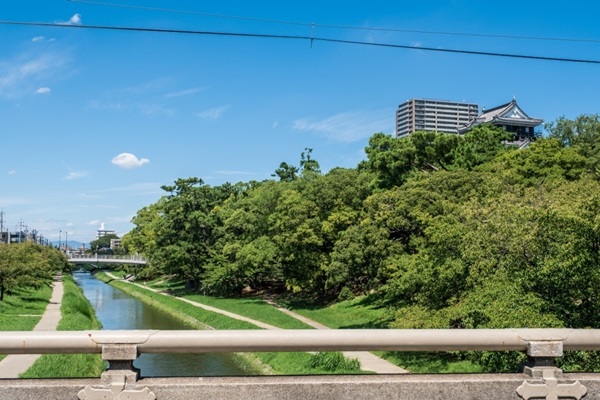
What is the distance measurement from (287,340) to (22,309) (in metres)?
40.0

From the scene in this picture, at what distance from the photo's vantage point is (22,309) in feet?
130

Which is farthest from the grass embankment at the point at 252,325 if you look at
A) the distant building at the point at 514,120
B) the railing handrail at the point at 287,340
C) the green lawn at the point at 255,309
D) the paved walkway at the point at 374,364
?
the distant building at the point at 514,120

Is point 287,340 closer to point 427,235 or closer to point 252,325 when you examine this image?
point 427,235

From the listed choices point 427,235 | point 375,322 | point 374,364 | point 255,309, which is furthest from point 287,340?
point 255,309

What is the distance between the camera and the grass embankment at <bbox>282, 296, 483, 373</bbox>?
62.6 ft

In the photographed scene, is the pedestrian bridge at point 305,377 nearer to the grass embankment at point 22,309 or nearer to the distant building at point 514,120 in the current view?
the grass embankment at point 22,309

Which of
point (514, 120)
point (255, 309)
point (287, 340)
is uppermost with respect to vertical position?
point (514, 120)

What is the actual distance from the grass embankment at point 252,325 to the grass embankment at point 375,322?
1.85 m

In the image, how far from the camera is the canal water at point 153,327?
23.2m

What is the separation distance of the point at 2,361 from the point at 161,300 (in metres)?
34.8

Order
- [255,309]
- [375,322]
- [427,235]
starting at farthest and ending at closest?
[255,309] < [375,322] < [427,235]

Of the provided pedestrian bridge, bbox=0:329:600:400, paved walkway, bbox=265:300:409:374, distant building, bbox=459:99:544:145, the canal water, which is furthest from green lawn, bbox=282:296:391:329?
distant building, bbox=459:99:544:145

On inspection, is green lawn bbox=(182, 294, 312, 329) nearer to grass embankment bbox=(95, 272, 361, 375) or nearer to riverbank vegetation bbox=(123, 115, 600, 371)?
grass embankment bbox=(95, 272, 361, 375)

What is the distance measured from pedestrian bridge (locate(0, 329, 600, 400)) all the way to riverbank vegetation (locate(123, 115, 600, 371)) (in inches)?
187
